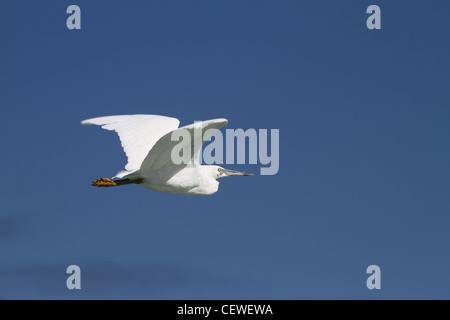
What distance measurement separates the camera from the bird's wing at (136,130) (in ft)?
67.1

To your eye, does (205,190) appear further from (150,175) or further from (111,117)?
(111,117)

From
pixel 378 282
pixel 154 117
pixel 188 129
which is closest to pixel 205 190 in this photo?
pixel 154 117

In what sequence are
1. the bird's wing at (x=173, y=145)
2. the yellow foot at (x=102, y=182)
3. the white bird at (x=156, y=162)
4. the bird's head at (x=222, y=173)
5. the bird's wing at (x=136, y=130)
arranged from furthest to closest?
1. the bird's head at (x=222, y=173)
2. the bird's wing at (x=136, y=130)
3. the yellow foot at (x=102, y=182)
4. the white bird at (x=156, y=162)
5. the bird's wing at (x=173, y=145)

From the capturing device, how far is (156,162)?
62.7 feet

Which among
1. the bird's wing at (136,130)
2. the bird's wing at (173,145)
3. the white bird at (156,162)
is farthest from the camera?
the bird's wing at (136,130)

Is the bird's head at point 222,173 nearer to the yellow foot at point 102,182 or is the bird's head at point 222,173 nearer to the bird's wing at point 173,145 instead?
the bird's wing at point 173,145

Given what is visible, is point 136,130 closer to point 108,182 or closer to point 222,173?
point 108,182

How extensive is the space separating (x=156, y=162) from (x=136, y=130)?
2295 millimetres

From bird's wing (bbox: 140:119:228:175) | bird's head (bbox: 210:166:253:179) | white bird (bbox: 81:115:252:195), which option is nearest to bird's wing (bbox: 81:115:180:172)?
white bird (bbox: 81:115:252:195)

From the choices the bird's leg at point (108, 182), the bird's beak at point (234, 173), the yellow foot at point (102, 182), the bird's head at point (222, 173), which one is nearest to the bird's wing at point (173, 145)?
the bird's leg at point (108, 182)

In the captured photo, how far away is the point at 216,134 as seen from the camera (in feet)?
64.1

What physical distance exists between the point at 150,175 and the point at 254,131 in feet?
10.4

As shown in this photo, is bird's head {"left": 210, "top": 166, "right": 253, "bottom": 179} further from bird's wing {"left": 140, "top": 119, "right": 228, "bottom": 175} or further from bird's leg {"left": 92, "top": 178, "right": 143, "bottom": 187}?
bird's leg {"left": 92, "top": 178, "right": 143, "bottom": 187}

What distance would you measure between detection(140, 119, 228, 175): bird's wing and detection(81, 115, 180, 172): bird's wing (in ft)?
3.20
